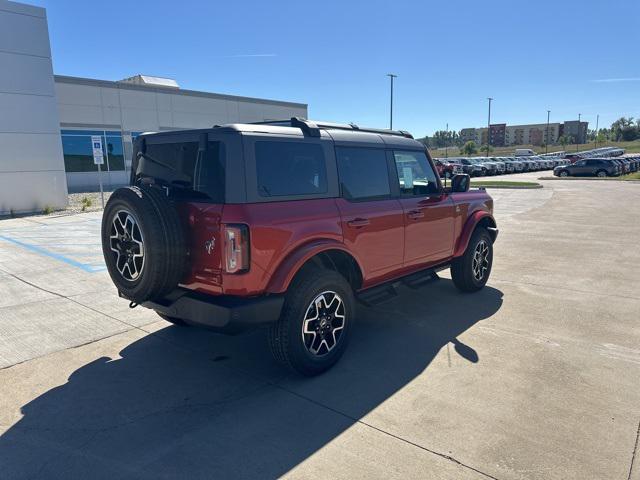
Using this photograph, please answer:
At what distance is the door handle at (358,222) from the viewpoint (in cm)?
412

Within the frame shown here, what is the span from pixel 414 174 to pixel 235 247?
2646mm

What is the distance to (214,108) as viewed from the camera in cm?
3216

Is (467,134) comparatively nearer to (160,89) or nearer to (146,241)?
(160,89)

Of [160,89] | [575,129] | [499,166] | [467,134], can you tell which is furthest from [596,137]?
[160,89]

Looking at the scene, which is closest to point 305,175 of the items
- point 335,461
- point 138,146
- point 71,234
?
point 138,146

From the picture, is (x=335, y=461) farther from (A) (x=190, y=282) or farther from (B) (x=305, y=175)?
(B) (x=305, y=175)

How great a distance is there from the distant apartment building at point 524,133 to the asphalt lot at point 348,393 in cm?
13829

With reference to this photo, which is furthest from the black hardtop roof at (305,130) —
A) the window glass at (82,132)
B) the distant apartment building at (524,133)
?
the distant apartment building at (524,133)

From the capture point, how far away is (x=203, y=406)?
3.41m

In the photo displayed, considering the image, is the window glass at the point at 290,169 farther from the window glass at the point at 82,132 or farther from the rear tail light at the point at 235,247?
the window glass at the point at 82,132

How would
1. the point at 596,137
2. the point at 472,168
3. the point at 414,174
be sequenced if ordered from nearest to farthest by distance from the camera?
1. the point at 414,174
2. the point at 472,168
3. the point at 596,137

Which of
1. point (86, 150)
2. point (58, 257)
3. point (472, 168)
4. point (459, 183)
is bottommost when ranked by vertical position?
point (58, 257)

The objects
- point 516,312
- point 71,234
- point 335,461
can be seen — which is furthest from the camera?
point 71,234

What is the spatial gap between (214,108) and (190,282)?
1210 inches
